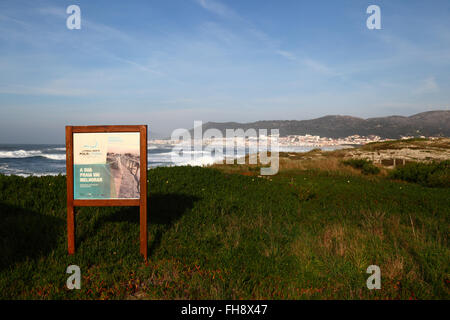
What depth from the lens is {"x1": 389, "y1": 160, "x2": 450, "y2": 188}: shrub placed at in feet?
45.1

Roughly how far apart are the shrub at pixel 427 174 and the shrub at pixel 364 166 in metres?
1.61

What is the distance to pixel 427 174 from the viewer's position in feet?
49.7

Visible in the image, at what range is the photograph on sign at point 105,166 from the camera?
16.6ft

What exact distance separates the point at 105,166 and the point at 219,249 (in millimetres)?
2697

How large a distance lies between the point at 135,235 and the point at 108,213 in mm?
1627

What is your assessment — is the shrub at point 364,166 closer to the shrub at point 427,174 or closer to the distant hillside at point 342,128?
the shrub at point 427,174

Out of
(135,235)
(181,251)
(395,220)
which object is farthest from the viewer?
(395,220)

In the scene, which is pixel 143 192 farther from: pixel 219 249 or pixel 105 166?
pixel 219 249

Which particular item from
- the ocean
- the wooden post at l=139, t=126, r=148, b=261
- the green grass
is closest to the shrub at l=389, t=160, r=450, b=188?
the green grass

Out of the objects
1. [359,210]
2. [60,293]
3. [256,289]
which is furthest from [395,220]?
[60,293]

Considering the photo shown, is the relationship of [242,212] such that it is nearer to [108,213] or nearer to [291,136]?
[108,213]

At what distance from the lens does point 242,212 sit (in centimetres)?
798

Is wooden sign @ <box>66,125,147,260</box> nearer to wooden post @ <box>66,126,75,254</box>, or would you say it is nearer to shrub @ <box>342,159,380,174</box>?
wooden post @ <box>66,126,75,254</box>

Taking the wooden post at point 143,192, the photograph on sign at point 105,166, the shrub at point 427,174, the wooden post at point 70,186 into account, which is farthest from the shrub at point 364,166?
the wooden post at point 70,186
